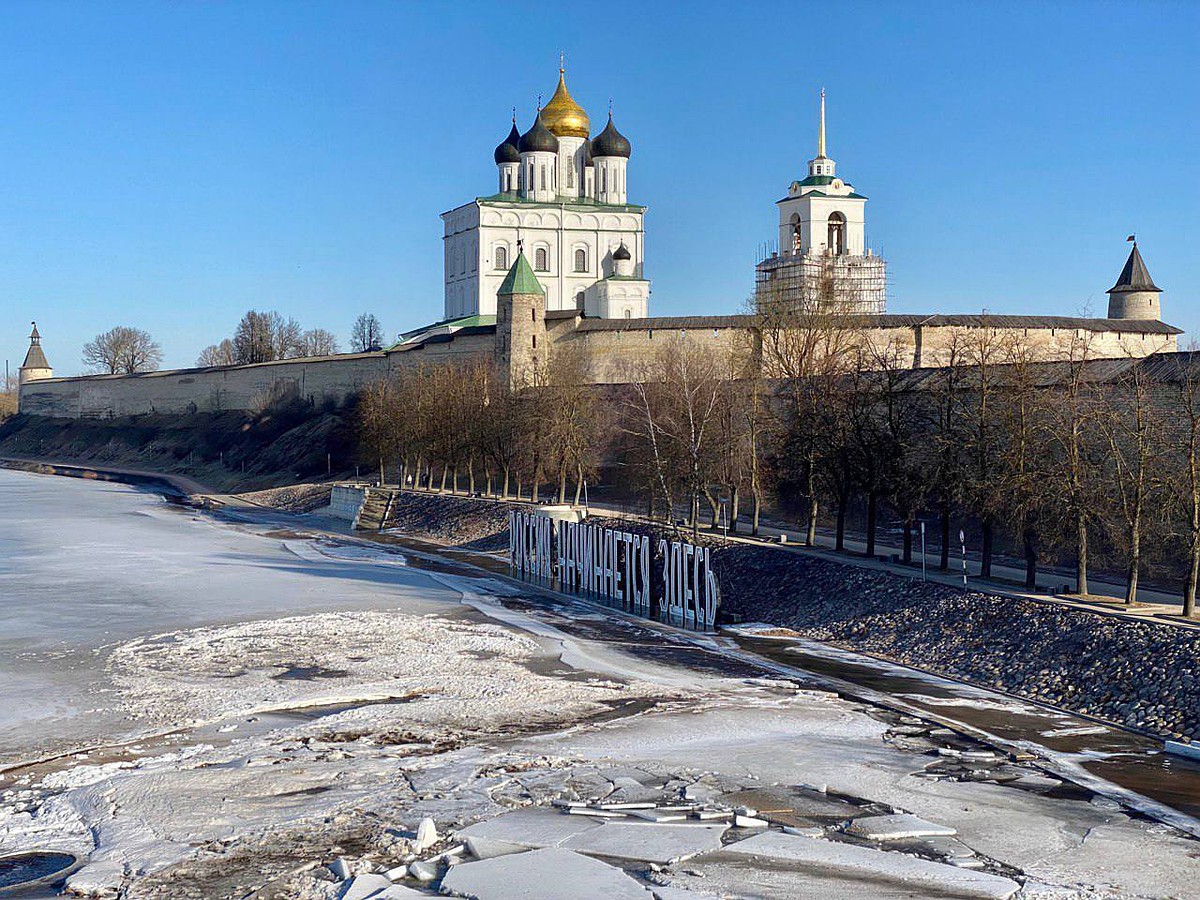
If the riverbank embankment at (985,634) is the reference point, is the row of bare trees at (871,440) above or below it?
above

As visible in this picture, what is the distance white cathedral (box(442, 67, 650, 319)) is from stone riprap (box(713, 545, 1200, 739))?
38.3 metres

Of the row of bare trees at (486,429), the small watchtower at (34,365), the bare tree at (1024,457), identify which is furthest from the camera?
the small watchtower at (34,365)

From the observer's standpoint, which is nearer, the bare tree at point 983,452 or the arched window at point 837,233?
the bare tree at point 983,452

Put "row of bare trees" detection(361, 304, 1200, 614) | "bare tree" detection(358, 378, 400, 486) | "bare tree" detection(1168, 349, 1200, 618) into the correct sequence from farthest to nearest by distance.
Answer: "bare tree" detection(358, 378, 400, 486)
"row of bare trees" detection(361, 304, 1200, 614)
"bare tree" detection(1168, 349, 1200, 618)

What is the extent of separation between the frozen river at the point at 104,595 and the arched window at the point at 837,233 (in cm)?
3113

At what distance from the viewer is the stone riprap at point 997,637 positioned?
586 inches

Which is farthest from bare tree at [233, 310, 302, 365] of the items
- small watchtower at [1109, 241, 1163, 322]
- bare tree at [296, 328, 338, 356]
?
small watchtower at [1109, 241, 1163, 322]

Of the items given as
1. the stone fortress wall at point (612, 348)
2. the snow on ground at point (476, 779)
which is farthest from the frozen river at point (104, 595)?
the stone fortress wall at point (612, 348)

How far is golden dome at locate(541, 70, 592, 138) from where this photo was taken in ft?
207

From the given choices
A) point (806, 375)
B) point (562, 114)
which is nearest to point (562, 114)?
point (562, 114)

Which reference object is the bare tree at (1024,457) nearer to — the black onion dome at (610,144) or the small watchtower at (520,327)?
the small watchtower at (520,327)

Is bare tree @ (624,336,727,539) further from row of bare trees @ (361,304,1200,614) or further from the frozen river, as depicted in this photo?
the frozen river

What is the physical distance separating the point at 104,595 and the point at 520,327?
23.8 metres

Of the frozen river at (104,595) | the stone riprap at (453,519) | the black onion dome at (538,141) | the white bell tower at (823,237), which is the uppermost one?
the black onion dome at (538,141)
